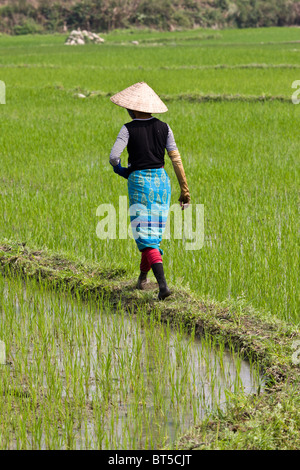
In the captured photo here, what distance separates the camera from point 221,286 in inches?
157

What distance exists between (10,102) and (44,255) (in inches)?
→ 308

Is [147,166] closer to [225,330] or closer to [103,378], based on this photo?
[225,330]

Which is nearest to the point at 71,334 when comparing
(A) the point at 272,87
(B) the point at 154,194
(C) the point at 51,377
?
(C) the point at 51,377

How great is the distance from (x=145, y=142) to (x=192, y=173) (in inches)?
122

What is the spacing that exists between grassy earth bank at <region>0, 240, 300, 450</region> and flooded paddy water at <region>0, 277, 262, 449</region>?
72mm

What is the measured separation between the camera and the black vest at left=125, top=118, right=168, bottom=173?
11.9 ft

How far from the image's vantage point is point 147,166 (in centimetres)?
368

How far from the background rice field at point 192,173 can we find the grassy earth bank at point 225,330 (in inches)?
8.6

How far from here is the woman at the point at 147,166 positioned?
11.8 feet
